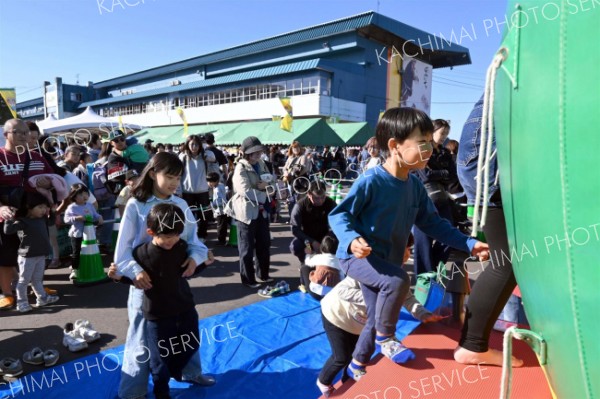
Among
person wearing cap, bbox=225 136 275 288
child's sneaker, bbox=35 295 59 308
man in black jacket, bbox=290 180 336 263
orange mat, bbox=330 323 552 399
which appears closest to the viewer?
orange mat, bbox=330 323 552 399

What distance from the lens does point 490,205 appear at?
198cm

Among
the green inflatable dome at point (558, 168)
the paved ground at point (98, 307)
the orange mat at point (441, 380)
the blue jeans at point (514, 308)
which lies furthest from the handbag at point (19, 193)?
the blue jeans at point (514, 308)

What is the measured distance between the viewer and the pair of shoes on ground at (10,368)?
306cm

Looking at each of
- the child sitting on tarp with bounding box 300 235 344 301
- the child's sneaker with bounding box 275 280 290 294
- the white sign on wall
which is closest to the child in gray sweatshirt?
the child's sneaker with bounding box 275 280 290 294

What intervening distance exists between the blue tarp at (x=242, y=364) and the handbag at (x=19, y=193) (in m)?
1.77

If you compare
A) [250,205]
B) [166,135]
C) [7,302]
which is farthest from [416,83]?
[7,302]

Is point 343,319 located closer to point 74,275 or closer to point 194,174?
point 74,275

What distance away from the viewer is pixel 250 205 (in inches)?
195

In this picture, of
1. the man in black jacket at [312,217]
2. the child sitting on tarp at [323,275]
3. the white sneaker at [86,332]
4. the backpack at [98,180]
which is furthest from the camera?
the backpack at [98,180]

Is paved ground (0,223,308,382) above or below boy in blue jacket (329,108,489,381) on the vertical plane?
below

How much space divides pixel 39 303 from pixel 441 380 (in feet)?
14.8

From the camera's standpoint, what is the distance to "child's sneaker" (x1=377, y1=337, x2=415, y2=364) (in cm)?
201

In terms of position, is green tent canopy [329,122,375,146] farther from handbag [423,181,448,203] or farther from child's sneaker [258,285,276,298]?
handbag [423,181,448,203]

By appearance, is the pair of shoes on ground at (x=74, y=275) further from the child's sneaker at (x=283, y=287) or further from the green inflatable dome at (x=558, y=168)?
the green inflatable dome at (x=558, y=168)
